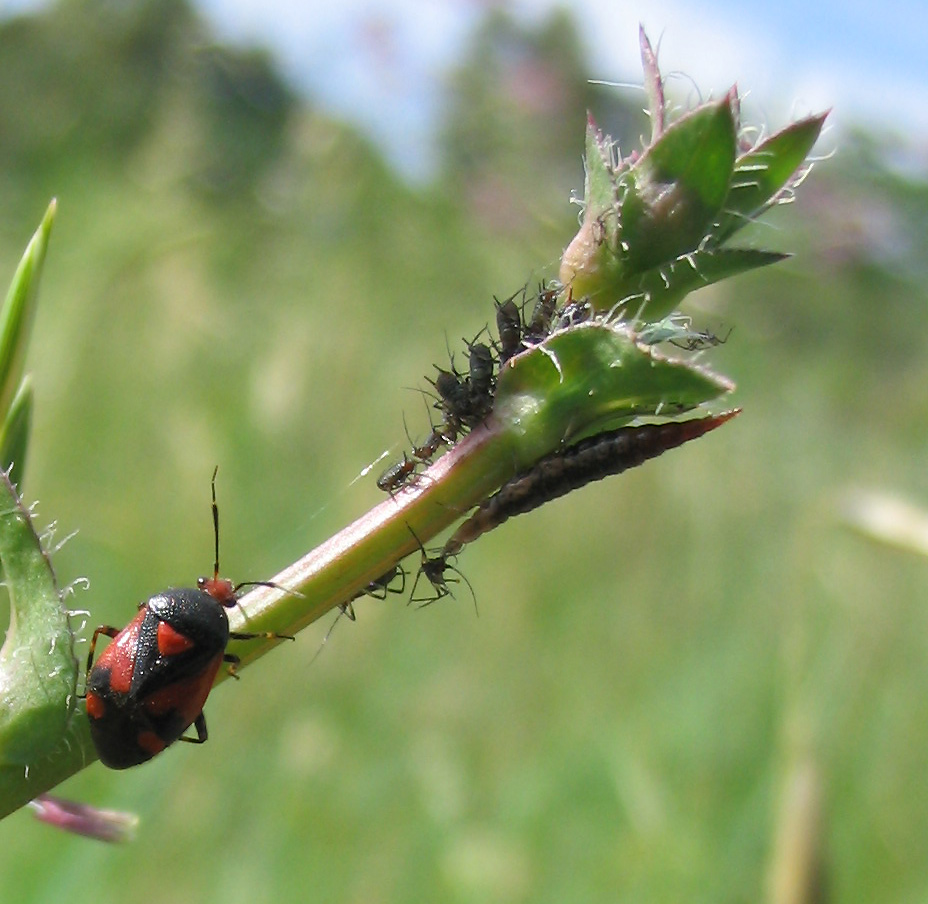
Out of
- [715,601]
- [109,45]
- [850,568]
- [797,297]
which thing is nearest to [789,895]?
[715,601]

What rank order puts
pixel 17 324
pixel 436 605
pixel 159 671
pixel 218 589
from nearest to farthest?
pixel 17 324 → pixel 159 671 → pixel 218 589 → pixel 436 605

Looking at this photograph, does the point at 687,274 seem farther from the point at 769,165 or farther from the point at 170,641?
the point at 170,641

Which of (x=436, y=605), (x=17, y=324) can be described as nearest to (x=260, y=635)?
(x=17, y=324)

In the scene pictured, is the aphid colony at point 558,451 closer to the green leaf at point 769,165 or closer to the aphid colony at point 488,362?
the aphid colony at point 488,362

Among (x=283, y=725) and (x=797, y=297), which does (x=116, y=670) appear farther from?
(x=797, y=297)

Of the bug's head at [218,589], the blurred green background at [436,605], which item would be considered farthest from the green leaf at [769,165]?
the bug's head at [218,589]

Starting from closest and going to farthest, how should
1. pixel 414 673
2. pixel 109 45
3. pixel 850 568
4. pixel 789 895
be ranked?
pixel 789 895
pixel 414 673
pixel 850 568
pixel 109 45
